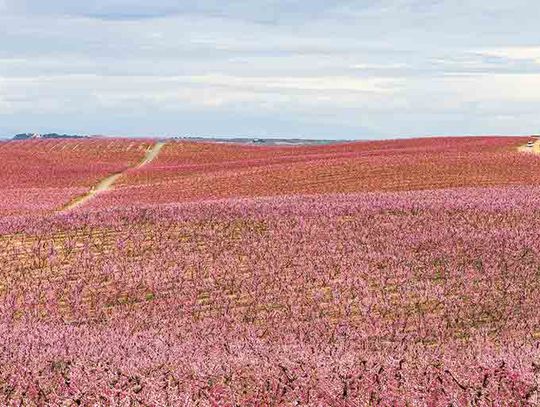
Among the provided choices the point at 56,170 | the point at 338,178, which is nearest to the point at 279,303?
the point at 338,178

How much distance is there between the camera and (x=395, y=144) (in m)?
80.9

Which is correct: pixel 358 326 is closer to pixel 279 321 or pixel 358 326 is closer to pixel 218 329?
pixel 279 321

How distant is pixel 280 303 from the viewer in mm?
15742

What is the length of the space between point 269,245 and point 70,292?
573 cm

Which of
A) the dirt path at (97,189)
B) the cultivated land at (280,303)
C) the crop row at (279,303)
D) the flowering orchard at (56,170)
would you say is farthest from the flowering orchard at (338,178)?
the crop row at (279,303)

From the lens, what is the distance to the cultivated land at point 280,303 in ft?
22.0

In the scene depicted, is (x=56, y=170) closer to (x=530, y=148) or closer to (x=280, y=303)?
(x=530, y=148)

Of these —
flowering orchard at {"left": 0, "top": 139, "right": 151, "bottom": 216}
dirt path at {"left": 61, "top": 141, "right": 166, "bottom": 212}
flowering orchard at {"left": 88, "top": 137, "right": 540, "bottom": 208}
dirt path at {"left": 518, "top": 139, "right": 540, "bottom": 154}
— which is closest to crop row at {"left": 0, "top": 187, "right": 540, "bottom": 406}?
flowering orchard at {"left": 88, "top": 137, "right": 540, "bottom": 208}

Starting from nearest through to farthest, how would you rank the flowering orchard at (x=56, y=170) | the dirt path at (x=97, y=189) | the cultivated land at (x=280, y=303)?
the cultivated land at (x=280, y=303), the dirt path at (x=97, y=189), the flowering orchard at (x=56, y=170)

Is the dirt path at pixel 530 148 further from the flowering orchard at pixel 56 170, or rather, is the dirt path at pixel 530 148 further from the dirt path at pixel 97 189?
the flowering orchard at pixel 56 170

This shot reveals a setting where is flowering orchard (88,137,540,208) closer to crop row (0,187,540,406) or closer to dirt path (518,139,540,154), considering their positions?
dirt path (518,139,540,154)

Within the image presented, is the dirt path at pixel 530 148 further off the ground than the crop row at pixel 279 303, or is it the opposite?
the dirt path at pixel 530 148

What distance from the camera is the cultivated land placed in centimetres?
671

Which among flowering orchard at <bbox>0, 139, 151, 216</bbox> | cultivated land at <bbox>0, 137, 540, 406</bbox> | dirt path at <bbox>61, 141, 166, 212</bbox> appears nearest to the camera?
cultivated land at <bbox>0, 137, 540, 406</bbox>
